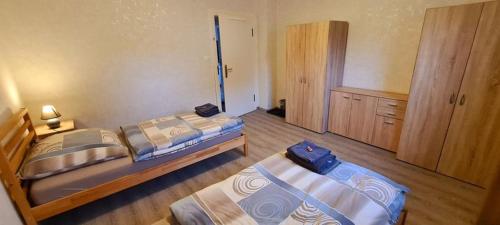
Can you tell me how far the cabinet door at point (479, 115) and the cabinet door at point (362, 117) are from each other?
845 millimetres

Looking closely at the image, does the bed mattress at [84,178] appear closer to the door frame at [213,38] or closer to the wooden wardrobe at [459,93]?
the door frame at [213,38]

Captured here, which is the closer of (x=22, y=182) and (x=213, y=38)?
(x=22, y=182)

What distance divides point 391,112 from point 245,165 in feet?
6.68

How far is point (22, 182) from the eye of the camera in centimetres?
165

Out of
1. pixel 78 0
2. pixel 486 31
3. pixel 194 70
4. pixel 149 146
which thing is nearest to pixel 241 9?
pixel 194 70

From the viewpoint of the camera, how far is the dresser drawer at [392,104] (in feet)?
8.70

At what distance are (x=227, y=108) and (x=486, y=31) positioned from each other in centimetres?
358

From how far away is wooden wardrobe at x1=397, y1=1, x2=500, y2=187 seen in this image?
192cm

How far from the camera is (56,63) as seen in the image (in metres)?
2.52

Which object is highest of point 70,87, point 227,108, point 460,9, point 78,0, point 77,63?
point 78,0

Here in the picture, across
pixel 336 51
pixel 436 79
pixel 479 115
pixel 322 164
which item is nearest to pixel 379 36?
pixel 336 51

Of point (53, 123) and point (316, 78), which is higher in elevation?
point (316, 78)

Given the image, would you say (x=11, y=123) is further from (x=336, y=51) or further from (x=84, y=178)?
(x=336, y=51)

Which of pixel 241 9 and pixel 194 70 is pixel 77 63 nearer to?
pixel 194 70
